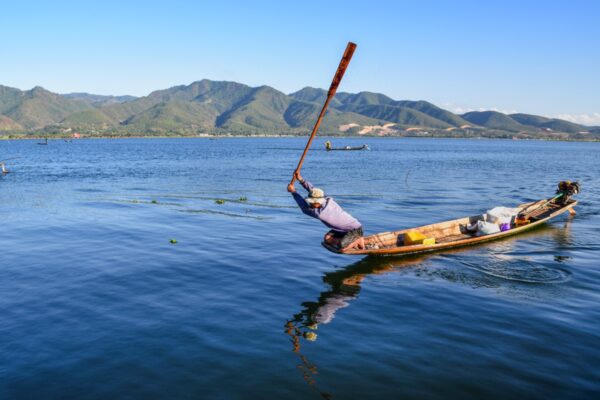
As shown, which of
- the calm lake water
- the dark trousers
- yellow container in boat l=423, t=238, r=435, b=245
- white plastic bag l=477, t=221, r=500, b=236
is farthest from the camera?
white plastic bag l=477, t=221, r=500, b=236

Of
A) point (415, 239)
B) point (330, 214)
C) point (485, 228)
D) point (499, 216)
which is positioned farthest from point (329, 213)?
point (499, 216)

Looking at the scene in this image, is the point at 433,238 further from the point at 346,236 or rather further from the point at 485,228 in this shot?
the point at 346,236

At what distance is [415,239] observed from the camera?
66.6ft

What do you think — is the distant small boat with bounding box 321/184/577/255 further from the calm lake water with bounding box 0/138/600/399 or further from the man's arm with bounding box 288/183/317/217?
the man's arm with bounding box 288/183/317/217

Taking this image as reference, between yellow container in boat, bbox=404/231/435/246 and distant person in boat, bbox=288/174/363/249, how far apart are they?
2.98m

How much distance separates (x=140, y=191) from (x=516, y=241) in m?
33.6

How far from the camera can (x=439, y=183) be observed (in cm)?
5322

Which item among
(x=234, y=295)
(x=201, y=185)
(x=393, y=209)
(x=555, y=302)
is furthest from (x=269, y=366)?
(x=201, y=185)

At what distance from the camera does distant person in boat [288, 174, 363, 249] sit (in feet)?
54.3

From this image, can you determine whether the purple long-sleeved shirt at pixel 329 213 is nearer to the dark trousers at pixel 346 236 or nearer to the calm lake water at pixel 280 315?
the dark trousers at pixel 346 236

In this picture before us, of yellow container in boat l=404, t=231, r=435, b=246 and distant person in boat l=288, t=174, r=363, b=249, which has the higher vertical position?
distant person in boat l=288, t=174, r=363, b=249

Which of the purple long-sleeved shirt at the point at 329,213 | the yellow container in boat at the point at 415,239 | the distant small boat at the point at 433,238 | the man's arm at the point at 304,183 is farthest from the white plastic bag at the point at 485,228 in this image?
the man's arm at the point at 304,183

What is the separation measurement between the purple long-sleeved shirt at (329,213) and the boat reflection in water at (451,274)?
1.93 metres

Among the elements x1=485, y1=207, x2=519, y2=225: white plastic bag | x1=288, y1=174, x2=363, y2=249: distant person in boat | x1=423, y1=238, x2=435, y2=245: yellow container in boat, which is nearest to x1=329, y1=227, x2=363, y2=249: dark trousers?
x1=288, y1=174, x2=363, y2=249: distant person in boat
